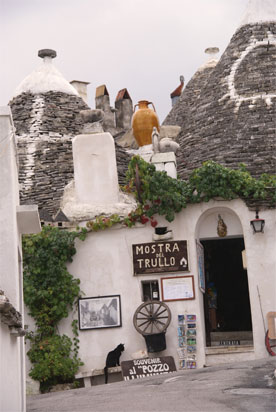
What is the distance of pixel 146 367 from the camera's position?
18266 millimetres

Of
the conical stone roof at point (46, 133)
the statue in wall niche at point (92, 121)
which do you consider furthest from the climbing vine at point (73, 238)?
the statue in wall niche at point (92, 121)

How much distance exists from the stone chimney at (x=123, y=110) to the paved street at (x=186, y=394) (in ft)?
64.4

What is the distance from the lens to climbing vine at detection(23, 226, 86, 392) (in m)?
18.9

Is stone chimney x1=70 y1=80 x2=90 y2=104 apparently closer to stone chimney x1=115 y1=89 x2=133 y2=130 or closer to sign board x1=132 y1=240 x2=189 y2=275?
stone chimney x1=115 y1=89 x2=133 y2=130

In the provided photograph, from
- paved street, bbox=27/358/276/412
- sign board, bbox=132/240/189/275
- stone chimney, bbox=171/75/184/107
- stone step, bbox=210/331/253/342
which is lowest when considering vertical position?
paved street, bbox=27/358/276/412

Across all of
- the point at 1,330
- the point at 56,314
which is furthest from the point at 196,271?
the point at 1,330

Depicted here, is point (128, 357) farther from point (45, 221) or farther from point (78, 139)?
point (78, 139)

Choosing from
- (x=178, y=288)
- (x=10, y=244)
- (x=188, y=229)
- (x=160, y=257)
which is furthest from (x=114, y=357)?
(x=10, y=244)

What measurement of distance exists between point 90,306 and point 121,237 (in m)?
1.63

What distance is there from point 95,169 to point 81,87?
13.3m

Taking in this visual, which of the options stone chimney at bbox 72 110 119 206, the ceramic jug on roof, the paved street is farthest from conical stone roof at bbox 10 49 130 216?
the paved street

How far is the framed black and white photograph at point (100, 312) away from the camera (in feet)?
63.3

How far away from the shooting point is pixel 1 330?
10.6 meters

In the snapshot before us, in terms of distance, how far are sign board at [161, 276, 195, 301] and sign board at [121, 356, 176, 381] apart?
1.36 meters
